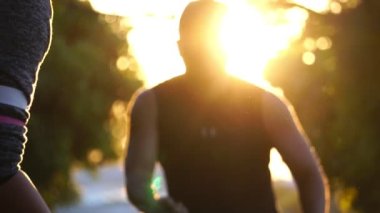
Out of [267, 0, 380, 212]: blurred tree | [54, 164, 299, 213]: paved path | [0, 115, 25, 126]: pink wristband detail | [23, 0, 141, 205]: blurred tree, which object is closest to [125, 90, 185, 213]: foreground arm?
[0, 115, 25, 126]: pink wristband detail

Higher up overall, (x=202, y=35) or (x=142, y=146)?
(x=202, y=35)

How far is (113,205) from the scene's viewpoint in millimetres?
51719

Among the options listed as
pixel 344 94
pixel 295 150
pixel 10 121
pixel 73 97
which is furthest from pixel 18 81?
pixel 73 97

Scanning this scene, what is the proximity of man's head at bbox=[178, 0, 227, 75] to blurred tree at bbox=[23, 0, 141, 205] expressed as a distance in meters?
18.0

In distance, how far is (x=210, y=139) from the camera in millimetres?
3842

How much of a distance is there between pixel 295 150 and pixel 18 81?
1.41 metres

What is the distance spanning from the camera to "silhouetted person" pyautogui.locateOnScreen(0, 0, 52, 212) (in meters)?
2.59

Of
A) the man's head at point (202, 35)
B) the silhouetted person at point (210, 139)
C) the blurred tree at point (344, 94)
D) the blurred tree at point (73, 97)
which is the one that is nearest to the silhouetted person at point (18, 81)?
the silhouetted person at point (210, 139)

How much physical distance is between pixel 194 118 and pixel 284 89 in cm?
1437

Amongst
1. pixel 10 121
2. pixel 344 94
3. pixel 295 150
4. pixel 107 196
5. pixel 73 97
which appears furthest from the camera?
pixel 107 196

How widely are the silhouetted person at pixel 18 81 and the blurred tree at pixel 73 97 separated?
19.1 meters

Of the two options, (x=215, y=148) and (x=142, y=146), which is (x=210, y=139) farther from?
(x=142, y=146)

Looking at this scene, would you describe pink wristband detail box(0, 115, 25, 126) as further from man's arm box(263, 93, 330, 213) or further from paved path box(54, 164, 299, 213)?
paved path box(54, 164, 299, 213)

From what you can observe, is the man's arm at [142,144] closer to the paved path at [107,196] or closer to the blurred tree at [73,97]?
the paved path at [107,196]
